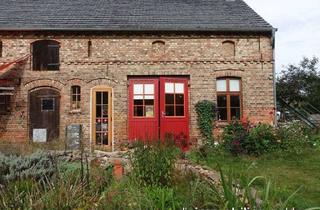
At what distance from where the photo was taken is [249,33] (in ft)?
48.4

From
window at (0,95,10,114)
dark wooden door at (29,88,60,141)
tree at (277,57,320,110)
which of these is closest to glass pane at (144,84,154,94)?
dark wooden door at (29,88,60,141)

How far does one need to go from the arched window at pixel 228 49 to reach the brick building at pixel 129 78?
0.13 ft

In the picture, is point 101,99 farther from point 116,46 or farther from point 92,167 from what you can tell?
point 92,167

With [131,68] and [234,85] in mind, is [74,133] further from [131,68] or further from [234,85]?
[234,85]

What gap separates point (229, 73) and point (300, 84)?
47.3 ft

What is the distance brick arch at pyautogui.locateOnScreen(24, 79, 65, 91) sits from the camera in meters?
14.5

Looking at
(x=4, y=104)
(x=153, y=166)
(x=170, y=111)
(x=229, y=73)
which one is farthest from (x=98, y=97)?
(x=153, y=166)

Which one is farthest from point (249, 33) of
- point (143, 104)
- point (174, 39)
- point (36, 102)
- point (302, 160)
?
point (36, 102)

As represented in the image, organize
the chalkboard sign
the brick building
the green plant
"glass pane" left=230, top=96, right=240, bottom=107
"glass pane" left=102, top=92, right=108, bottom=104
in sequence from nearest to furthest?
the chalkboard sign → the green plant → the brick building → "glass pane" left=102, top=92, right=108, bottom=104 → "glass pane" left=230, top=96, right=240, bottom=107

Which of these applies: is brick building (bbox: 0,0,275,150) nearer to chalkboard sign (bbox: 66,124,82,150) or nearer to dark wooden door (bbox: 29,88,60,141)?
dark wooden door (bbox: 29,88,60,141)

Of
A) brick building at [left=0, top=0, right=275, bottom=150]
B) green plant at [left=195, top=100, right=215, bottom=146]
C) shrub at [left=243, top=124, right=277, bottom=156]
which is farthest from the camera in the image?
brick building at [left=0, top=0, right=275, bottom=150]

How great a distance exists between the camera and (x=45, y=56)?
14.9 metres

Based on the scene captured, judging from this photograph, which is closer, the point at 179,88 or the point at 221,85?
the point at 179,88

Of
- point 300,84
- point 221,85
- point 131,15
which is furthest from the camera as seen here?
point 300,84
